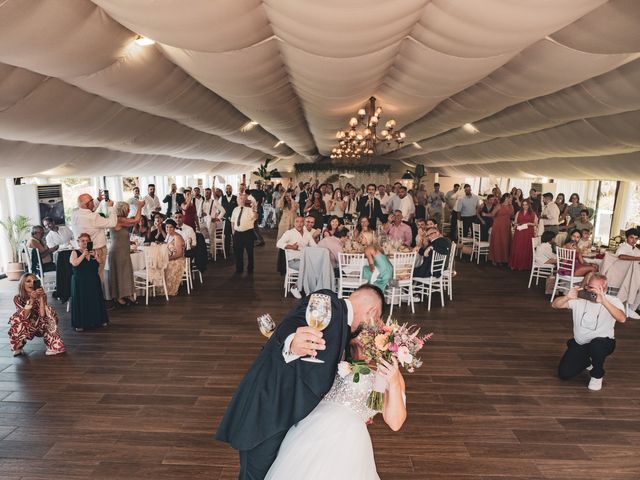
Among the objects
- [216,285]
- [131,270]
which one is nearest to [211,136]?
[216,285]

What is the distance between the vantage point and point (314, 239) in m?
7.92

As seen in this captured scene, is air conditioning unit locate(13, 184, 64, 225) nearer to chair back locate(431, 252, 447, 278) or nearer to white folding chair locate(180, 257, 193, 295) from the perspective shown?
white folding chair locate(180, 257, 193, 295)

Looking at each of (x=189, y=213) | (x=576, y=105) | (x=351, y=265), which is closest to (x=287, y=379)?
(x=351, y=265)

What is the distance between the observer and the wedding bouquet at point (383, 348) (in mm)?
1755

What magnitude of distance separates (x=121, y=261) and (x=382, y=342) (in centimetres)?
595

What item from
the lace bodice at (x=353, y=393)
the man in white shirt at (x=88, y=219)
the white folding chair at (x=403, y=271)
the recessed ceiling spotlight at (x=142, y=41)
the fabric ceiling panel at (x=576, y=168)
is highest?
the recessed ceiling spotlight at (x=142, y=41)

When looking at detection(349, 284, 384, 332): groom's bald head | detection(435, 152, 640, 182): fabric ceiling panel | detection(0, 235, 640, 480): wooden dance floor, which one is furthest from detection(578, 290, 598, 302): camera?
detection(435, 152, 640, 182): fabric ceiling panel

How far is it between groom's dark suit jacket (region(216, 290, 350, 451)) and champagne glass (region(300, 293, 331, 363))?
0.12ft

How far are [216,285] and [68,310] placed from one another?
2371mm

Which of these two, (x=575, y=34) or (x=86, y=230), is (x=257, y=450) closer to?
(x=575, y=34)

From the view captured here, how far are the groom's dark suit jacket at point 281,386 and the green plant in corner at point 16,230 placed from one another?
8844 millimetres

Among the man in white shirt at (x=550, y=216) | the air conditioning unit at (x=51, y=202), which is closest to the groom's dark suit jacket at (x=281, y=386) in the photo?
the air conditioning unit at (x=51, y=202)

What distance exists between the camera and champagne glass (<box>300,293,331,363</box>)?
1709mm

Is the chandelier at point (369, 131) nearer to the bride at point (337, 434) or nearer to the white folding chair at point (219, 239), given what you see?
the white folding chair at point (219, 239)
